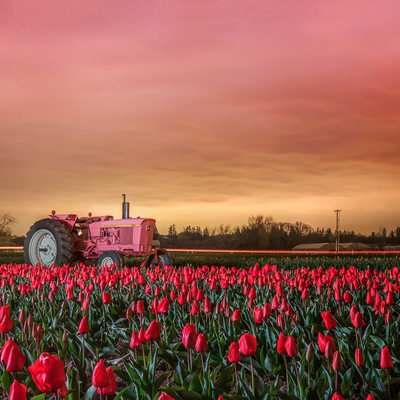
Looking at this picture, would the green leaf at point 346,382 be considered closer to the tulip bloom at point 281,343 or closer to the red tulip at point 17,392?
the tulip bloom at point 281,343

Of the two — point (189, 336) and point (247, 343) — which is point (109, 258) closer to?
point (189, 336)

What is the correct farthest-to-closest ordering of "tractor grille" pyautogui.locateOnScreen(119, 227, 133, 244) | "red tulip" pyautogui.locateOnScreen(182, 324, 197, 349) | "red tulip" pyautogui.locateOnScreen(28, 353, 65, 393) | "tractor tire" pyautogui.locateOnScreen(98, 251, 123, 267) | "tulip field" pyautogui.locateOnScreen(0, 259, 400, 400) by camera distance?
"tractor grille" pyautogui.locateOnScreen(119, 227, 133, 244) → "tractor tire" pyautogui.locateOnScreen(98, 251, 123, 267) → "red tulip" pyautogui.locateOnScreen(182, 324, 197, 349) → "tulip field" pyautogui.locateOnScreen(0, 259, 400, 400) → "red tulip" pyautogui.locateOnScreen(28, 353, 65, 393)

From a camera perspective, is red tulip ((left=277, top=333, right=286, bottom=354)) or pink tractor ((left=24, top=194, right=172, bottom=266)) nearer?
red tulip ((left=277, top=333, right=286, bottom=354))

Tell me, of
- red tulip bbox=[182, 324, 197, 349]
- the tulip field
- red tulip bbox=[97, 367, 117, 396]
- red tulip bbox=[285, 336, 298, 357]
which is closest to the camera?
red tulip bbox=[97, 367, 117, 396]

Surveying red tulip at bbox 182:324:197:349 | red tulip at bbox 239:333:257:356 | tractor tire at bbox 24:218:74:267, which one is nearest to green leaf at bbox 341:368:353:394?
red tulip at bbox 239:333:257:356

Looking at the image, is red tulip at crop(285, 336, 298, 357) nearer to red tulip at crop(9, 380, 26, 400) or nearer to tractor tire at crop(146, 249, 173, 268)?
red tulip at crop(9, 380, 26, 400)

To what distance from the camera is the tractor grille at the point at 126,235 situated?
1280 centimetres

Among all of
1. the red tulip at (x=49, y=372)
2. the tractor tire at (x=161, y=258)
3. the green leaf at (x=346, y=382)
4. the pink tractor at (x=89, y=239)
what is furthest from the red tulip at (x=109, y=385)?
the tractor tire at (x=161, y=258)

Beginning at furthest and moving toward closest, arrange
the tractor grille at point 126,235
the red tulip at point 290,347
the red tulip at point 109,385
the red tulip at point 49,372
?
the tractor grille at point 126,235 → the red tulip at point 290,347 → the red tulip at point 109,385 → the red tulip at point 49,372

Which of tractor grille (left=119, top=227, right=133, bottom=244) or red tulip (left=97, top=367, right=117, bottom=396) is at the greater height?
tractor grille (left=119, top=227, right=133, bottom=244)

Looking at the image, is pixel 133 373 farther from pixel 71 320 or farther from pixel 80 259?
pixel 80 259

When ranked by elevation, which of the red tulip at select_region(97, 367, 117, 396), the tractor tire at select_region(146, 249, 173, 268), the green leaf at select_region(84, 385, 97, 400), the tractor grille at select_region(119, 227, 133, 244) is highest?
the tractor grille at select_region(119, 227, 133, 244)

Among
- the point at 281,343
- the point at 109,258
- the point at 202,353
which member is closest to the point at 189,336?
the point at 281,343

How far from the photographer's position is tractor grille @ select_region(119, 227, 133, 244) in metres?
12.8
